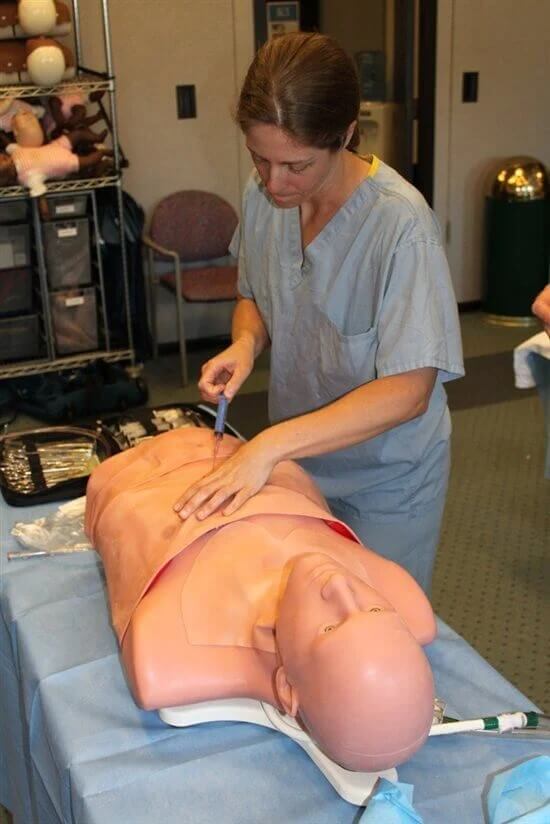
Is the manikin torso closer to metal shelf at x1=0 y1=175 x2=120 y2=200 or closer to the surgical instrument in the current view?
the surgical instrument

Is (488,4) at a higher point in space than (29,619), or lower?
higher

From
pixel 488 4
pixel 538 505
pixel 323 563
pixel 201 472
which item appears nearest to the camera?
pixel 323 563

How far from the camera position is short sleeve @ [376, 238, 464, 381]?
4.41 feet

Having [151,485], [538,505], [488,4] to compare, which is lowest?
[538,505]

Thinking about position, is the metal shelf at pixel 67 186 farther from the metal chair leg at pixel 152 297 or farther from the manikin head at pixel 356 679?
the manikin head at pixel 356 679

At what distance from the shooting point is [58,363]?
11.9 ft

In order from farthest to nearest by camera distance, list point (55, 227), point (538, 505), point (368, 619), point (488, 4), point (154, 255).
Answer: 1. point (488, 4)
2. point (154, 255)
3. point (55, 227)
4. point (538, 505)
5. point (368, 619)

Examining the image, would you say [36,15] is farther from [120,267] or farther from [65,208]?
[120,267]

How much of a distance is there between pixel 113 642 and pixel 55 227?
2.48 meters

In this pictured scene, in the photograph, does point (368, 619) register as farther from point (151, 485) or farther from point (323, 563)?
point (151, 485)

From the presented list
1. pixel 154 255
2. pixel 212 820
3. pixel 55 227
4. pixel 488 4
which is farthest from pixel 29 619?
pixel 488 4

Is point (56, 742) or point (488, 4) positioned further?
point (488, 4)

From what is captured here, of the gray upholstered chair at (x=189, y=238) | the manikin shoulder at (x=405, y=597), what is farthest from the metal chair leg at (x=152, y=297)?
the manikin shoulder at (x=405, y=597)

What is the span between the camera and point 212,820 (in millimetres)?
999
